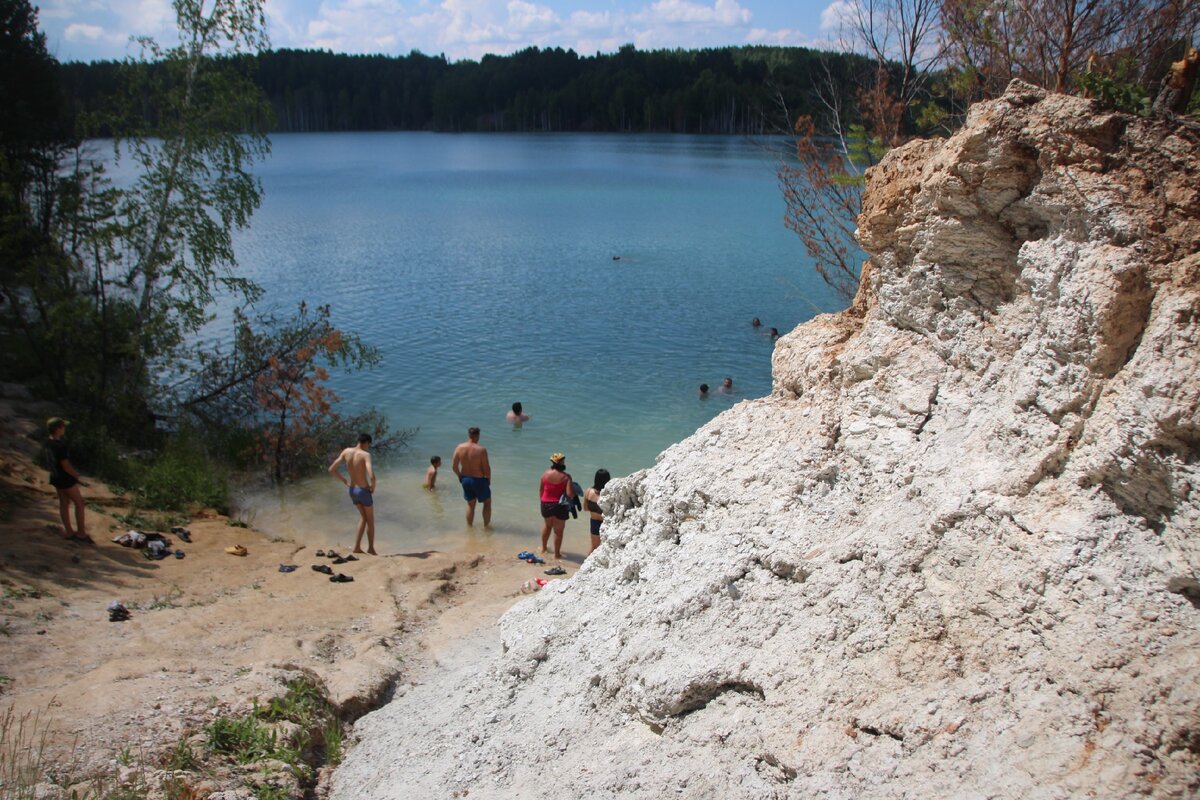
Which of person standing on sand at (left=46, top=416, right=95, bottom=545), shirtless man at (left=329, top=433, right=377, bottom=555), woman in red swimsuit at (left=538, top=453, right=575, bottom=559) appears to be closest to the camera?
person standing on sand at (left=46, top=416, right=95, bottom=545)

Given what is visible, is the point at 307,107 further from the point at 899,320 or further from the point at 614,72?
the point at 899,320

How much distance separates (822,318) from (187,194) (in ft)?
41.5

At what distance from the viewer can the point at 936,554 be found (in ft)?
15.1

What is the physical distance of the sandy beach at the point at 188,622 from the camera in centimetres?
605

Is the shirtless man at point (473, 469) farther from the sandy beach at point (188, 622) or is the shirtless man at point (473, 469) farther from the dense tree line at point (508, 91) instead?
the dense tree line at point (508, 91)

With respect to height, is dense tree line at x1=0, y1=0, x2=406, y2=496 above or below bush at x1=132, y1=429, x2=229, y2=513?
above

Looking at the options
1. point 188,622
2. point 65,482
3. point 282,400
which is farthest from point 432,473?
point 188,622

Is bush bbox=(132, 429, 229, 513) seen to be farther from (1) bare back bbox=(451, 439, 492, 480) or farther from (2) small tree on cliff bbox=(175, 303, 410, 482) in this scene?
(1) bare back bbox=(451, 439, 492, 480)

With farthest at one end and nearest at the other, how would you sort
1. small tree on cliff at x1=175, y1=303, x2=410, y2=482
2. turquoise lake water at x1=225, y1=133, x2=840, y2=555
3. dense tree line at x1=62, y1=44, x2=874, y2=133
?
1. dense tree line at x1=62, y1=44, x2=874, y2=133
2. small tree on cliff at x1=175, y1=303, x2=410, y2=482
3. turquoise lake water at x1=225, y1=133, x2=840, y2=555

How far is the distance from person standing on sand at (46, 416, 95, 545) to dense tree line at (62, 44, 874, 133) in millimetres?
109345

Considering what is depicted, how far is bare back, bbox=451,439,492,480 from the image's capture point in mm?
13125

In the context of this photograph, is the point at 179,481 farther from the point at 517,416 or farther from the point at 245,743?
the point at 245,743

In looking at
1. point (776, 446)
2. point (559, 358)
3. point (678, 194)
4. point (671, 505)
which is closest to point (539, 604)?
point (671, 505)

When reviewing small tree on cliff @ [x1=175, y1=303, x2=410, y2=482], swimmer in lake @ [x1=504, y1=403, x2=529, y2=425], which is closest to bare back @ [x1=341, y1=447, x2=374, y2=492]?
small tree on cliff @ [x1=175, y1=303, x2=410, y2=482]
